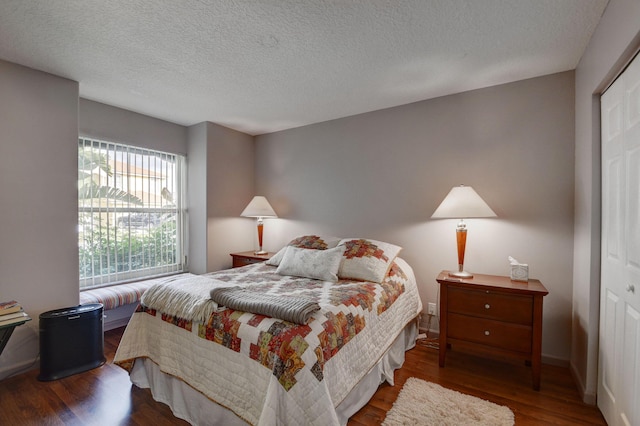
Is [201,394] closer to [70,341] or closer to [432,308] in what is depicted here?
[70,341]

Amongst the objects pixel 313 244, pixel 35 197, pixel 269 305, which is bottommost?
pixel 269 305

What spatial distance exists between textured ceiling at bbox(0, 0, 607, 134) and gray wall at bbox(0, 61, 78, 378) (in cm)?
23

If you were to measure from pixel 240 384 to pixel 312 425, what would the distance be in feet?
1.42

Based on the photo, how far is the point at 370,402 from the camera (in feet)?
6.54

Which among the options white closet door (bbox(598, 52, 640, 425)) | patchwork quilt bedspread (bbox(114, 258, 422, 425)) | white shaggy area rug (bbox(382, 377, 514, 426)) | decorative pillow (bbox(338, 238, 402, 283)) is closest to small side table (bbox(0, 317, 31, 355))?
patchwork quilt bedspread (bbox(114, 258, 422, 425))

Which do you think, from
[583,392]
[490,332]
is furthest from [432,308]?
[583,392]

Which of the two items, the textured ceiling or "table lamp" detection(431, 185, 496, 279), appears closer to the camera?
the textured ceiling

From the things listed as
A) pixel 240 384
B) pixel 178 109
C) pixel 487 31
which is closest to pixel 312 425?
pixel 240 384

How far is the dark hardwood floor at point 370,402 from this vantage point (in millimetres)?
1834

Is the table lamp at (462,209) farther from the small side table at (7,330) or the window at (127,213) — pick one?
the window at (127,213)

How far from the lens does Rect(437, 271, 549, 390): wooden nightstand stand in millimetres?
2135

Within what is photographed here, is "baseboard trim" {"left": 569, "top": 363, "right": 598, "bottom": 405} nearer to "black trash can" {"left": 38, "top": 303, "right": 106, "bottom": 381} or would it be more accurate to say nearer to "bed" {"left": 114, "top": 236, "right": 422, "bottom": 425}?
"bed" {"left": 114, "top": 236, "right": 422, "bottom": 425}

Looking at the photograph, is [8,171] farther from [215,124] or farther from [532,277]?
[532,277]

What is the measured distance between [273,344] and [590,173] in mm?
2337
